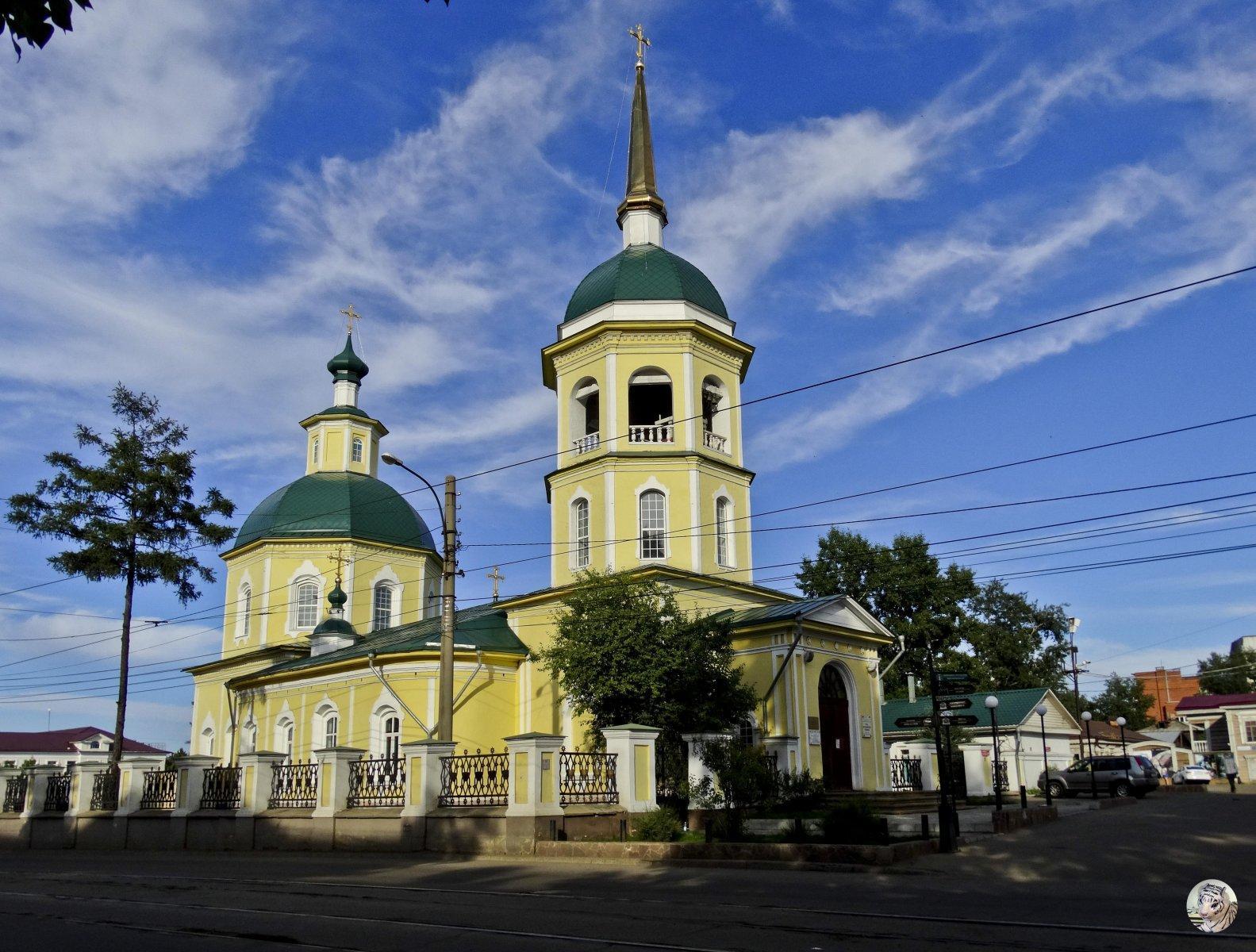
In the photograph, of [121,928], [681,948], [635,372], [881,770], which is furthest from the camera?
[635,372]

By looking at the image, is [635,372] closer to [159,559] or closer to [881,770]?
[881,770]

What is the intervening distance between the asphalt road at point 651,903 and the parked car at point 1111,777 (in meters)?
16.8

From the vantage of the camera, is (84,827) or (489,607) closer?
(84,827)

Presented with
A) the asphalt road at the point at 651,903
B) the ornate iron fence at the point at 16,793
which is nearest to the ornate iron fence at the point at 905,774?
the asphalt road at the point at 651,903

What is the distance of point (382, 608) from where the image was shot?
37625 millimetres

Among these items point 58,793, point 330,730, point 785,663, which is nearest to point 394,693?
point 330,730

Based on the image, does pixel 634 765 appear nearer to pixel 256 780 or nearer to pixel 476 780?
pixel 476 780

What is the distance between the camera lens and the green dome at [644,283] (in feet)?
87.4

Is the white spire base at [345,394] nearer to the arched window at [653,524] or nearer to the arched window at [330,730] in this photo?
the arched window at [330,730]

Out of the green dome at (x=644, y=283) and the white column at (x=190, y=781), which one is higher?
the green dome at (x=644, y=283)

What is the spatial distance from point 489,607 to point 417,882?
16.3 metres

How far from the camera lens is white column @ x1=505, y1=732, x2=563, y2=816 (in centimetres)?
1639

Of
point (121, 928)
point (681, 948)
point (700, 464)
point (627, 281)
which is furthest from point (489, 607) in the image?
point (681, 948)

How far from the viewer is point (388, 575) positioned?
3788 centimetres
